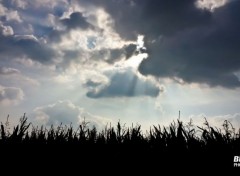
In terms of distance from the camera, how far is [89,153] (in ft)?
27.4

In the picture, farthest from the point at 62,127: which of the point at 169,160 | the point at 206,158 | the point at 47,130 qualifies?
the point at 206,158

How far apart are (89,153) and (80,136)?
3.86 ft

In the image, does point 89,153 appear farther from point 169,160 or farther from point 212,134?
point 212,134

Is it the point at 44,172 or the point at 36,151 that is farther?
the point at 36,151

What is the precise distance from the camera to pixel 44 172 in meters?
8.16

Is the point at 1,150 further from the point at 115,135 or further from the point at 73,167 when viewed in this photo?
the point at 115,135

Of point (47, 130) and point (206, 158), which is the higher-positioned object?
point (47, 130)

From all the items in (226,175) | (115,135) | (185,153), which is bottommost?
(226,175)

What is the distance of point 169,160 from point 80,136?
3.30 meters

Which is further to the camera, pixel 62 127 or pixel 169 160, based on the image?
pixel 62 127

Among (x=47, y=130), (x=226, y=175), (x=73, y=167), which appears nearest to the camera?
(x=226, y=175)

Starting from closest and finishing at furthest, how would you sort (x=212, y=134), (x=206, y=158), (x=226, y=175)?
(x=226, y=175) → (x=206, y=158) → (x=212, y=134)

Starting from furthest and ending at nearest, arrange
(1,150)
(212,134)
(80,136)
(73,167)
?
(80,136)
(1,150)
(73,167)
(212,134)

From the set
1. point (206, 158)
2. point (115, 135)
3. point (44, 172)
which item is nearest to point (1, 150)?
point (44, 172)
